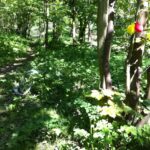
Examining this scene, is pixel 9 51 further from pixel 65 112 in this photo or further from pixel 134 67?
pixel 134 67

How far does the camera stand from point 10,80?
450 inches

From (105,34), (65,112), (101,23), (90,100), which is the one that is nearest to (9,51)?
(65,112)

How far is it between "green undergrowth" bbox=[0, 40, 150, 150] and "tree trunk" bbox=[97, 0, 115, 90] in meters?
0.41

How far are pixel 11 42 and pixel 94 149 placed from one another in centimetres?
1625

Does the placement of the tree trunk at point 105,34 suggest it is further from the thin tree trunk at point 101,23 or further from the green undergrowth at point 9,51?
the green undergrowth at point 9,51

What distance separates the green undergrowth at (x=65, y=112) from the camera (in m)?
5.36

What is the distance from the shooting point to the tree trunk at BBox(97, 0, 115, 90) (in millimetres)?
5027

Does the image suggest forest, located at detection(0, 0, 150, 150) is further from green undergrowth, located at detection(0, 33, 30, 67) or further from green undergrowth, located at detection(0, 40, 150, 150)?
green undergrowth, located at detection(0, 33, 30, 67)

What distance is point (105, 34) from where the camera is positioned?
5.33 meters

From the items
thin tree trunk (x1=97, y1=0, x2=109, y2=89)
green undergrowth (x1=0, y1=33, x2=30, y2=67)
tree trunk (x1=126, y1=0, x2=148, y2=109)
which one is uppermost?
thin tree trunk (x1=97, y1=0, x2=109, y2=89)

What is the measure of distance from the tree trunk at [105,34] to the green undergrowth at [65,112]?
16.2 inches

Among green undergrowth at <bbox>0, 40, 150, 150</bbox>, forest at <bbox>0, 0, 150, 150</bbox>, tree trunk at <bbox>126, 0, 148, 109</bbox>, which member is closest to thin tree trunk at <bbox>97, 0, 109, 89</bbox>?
forest at <bbox>0, 0, 150, 150</bbox>

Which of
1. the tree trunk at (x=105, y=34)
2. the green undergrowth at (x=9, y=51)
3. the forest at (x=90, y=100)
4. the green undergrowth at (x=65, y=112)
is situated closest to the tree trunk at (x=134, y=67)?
the forest at (x=90, y=100)

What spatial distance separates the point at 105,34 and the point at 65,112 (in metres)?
3.04
